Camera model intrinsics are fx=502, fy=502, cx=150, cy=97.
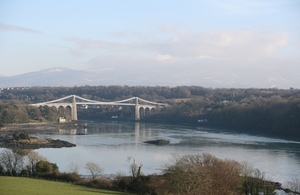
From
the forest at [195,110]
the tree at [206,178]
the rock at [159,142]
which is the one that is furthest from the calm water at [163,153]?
the forest at [195,110]

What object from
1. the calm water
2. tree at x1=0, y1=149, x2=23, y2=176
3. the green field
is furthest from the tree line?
the calm water

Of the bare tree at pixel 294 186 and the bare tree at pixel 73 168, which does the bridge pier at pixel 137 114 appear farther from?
the bare tree at pixel 294 186

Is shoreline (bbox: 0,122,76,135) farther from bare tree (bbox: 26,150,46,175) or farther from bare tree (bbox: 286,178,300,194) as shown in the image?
bare tree (bbox: 286,178,300,194)

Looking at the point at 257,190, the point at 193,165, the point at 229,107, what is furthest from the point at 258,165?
the point at 229,107

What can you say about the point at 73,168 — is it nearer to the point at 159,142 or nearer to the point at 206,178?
the point at 206,178

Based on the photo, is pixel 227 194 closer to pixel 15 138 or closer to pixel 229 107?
pixel 15 138

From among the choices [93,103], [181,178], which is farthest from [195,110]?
[181,178]
